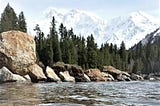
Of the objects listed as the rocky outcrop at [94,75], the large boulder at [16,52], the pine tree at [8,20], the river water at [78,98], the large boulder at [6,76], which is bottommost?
the river water at [78,98]

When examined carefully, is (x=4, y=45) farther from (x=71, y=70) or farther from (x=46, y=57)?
(x=46, y=57)

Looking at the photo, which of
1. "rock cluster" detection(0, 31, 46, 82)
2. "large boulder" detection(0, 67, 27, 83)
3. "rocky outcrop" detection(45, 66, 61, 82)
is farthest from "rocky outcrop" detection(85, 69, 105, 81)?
"large boulder" detection(0, 67, 27, 83)

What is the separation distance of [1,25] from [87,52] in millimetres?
26275

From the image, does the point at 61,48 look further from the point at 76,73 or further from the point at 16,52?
the point at 16,52

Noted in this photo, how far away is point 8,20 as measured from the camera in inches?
4621

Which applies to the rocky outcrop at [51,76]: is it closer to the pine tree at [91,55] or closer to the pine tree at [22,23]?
the pine tree at [91,55]

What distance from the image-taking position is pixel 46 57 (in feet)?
338

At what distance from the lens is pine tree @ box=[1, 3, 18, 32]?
367 ft

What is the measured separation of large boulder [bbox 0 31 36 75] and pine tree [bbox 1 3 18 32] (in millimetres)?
37298

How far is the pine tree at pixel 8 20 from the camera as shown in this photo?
112 metres

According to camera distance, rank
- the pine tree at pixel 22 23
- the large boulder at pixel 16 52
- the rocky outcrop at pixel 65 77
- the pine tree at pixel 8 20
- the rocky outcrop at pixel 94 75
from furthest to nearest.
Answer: the pine tree at pixel 22 23
the pine tree at pixel 8 20
the rocky outcrop at pixel 94 75
the rocky outcrop at pixel 65 77
the large boulder at pixel 16 52

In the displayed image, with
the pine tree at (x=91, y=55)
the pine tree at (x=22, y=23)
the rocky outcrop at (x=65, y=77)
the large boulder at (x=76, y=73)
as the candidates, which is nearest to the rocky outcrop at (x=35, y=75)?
the rocky outcrop at (x=65, y=77)

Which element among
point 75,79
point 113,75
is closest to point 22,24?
point 113,75

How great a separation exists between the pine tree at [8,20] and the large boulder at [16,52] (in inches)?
1468
